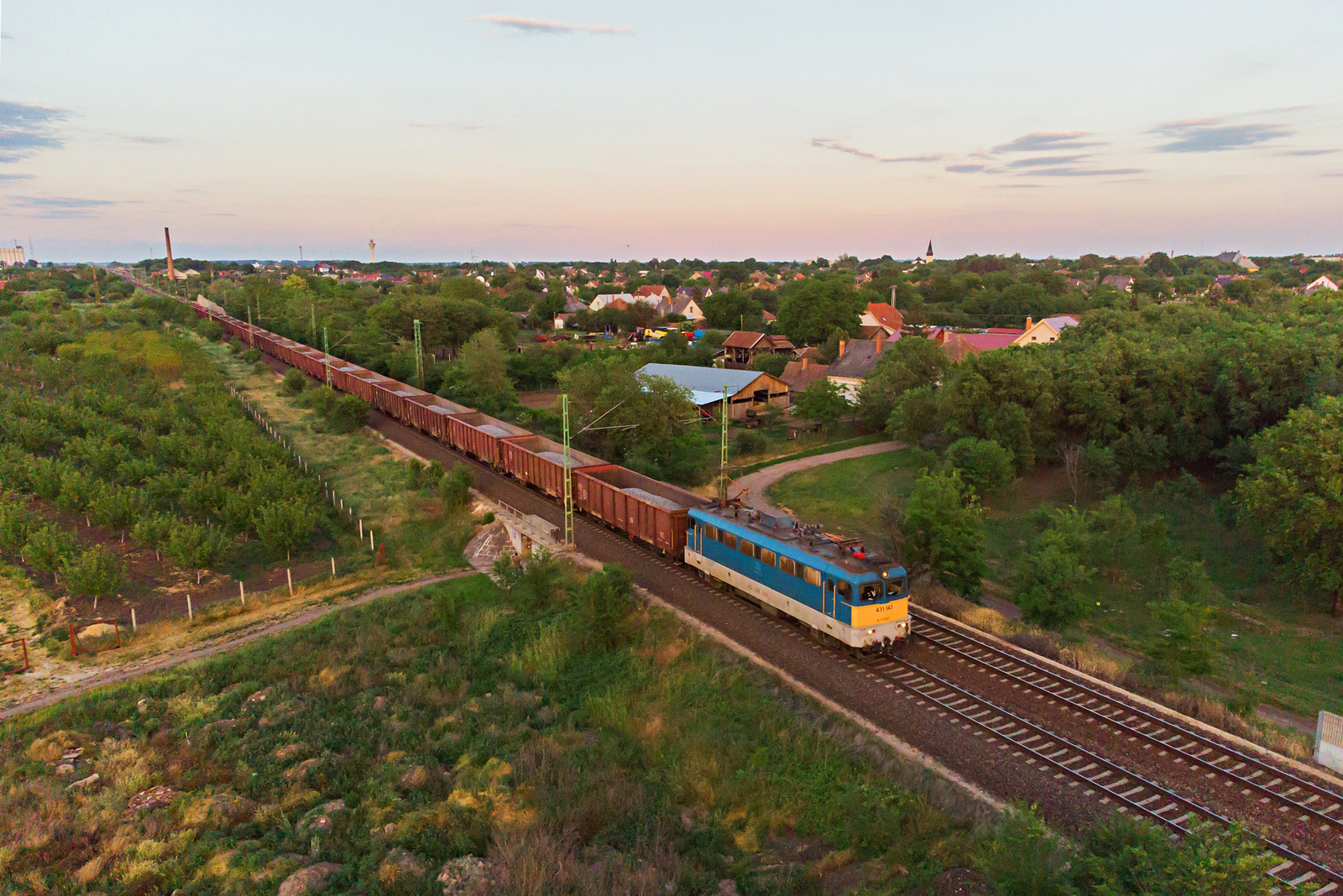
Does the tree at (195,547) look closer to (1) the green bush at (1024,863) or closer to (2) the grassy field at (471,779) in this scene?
(2) the grassy field at (471,779)

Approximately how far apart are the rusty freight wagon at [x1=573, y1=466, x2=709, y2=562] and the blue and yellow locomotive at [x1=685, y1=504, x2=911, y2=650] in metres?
1.76

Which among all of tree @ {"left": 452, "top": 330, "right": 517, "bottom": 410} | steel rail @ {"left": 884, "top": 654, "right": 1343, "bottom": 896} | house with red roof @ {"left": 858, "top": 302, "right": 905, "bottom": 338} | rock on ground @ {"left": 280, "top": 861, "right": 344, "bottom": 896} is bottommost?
rock on ground @ {"left": 280, "top": 861, "right": 344, "bottom": 896}

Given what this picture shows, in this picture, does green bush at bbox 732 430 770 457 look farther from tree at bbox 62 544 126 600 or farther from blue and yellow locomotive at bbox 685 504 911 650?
tree at bbox 62 544 126 600

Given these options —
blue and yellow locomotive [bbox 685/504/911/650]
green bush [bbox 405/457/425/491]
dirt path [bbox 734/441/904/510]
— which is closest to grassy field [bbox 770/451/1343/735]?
dirt path [bbox 734/441/904/510]

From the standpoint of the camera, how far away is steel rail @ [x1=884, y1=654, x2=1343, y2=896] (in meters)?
12.7

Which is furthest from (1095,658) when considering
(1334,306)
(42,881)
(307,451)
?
(1334,306)

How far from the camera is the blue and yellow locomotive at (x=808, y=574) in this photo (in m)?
19.2

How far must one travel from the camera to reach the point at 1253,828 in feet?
44.6

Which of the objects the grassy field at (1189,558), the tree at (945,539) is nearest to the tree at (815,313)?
the grassy field at (1189,558)

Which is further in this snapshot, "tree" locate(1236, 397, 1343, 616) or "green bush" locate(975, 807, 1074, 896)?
"tree" locate(1236, 397, 1343, 616)

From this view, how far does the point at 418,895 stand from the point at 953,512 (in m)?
21.1

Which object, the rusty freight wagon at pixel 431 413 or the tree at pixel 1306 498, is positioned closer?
the tree at pixel 1306 498

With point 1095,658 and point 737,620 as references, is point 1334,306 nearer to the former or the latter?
point 1095,658

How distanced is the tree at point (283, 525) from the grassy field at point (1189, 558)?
24205 millimetres
